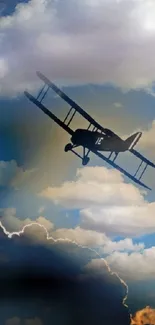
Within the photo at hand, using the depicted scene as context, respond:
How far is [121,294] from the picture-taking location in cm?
604

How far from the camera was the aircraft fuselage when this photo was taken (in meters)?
6.16

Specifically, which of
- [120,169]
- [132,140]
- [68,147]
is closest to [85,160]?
[68,147]

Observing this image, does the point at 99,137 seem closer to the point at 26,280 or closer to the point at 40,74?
the point at 40,74

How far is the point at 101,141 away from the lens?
6.19 m

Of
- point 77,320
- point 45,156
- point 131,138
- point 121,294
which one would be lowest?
point 77,320

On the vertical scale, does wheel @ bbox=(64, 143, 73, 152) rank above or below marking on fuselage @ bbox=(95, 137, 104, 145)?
below

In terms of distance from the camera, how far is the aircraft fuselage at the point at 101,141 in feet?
20.2

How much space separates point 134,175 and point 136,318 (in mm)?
1311

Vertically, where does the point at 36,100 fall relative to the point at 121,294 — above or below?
above

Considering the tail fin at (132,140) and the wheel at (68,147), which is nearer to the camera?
the tail fin at (132,140)

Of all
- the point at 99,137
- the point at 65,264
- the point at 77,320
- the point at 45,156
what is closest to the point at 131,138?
the point at 99,137

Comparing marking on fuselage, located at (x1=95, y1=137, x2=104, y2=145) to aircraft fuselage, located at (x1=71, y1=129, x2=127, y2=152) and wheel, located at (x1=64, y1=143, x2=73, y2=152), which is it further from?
wheel, located at (x1=64, y1=143, x2=73, y2=152)

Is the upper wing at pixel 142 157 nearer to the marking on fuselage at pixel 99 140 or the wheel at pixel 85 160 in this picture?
the marking on fuselage at pixel 99 140

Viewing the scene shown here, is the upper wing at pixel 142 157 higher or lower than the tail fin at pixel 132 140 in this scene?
lower
